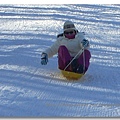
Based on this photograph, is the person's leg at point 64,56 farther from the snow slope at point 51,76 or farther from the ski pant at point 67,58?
the snow slope at point 51,76

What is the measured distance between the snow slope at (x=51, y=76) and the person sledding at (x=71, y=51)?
16cm

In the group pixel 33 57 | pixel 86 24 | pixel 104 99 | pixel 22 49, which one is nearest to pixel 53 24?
pixel 86 24

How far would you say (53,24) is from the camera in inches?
432

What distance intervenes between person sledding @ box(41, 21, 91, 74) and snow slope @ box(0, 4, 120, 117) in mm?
162

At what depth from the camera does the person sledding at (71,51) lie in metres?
5.45

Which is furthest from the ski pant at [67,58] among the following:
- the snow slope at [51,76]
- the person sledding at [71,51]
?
the snow slope at [51,76]

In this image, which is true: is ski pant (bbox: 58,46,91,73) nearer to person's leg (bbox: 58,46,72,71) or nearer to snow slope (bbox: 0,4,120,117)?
person's leg (bbox: 58,46,72,71)

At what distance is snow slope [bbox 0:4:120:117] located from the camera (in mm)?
4359

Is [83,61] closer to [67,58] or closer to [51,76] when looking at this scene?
[67,58]

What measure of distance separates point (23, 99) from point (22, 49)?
10.3 ft

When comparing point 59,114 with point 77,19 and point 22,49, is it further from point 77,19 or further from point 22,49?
point 77,19

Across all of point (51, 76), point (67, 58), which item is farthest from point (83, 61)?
point (51, 76)

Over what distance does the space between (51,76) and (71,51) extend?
37 centimetres

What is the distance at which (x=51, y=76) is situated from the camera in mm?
5711
